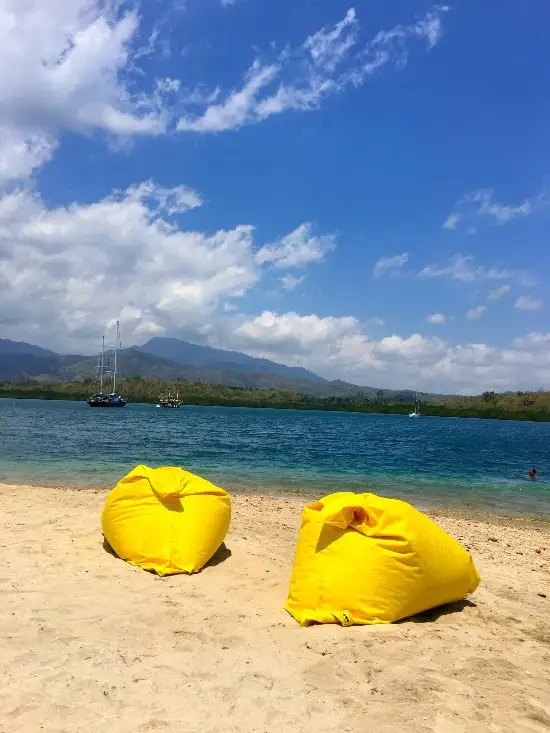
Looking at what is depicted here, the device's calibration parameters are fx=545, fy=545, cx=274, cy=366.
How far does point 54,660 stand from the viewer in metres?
4.92

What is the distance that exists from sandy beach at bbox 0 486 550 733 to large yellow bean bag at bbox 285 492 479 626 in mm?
238

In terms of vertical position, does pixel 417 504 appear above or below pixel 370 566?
below

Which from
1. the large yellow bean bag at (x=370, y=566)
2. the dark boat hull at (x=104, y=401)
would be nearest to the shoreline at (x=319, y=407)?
the dark boat hull at (x=104, y=401)

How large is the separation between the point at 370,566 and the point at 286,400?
550 ft

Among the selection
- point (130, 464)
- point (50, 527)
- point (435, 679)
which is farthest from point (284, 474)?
point (435, 679)

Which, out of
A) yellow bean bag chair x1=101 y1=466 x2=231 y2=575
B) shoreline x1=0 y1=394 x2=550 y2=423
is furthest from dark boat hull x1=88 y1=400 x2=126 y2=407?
yellow bean bag chair x1=101 y1=466 x2=231 y2=575

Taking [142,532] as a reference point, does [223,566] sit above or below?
below

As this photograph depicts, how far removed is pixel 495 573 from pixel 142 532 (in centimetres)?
572

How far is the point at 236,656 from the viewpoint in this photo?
5.29 m

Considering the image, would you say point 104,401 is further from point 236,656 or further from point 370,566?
point 236,656

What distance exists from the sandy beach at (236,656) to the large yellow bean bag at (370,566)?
0.78 ft

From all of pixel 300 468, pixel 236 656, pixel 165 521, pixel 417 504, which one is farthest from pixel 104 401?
pixel 236 656

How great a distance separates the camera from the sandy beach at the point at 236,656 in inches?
167

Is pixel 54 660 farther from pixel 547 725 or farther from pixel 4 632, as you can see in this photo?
pixel 547 725
